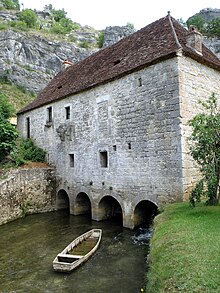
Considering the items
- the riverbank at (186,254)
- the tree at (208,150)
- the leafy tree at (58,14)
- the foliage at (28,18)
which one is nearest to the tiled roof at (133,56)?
the tree at (208,150)

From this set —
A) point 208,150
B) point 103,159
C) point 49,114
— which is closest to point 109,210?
Result: point 103,159

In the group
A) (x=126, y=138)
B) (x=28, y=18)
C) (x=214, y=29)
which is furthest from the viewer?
(x=28, y=18)

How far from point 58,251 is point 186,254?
20.7 feet

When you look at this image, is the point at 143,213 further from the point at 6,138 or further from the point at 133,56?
the point at 6,138

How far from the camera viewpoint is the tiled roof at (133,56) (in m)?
11.8

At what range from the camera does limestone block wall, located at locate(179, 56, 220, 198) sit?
10672 millimetres

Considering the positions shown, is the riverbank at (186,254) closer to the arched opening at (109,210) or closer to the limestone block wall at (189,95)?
the limestone block wall at (189,95)

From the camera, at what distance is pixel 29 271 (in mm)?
8797

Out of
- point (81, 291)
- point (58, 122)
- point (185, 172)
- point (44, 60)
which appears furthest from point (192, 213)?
point (44, 60)

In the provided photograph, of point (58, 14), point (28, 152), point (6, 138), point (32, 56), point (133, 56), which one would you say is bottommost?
point (28, 152)

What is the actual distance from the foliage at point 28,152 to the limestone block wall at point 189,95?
10827mm

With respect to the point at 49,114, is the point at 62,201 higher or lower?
lower

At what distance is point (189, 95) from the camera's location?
11.2 metres

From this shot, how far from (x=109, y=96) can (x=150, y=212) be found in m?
6.16
